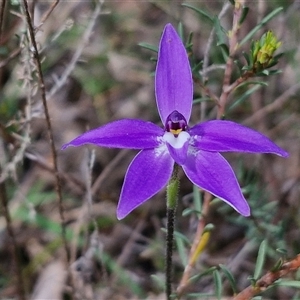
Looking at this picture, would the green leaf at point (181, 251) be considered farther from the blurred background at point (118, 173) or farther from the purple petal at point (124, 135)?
the purple petal at point (124, 135)

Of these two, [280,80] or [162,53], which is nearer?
[162,53]

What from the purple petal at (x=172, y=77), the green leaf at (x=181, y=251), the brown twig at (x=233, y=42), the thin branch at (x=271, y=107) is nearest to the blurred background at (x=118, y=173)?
the thin branch at (x=271, y=107)

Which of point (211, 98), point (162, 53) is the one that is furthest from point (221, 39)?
point (162, 53)

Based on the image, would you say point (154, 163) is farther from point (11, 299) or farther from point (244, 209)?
point (11, 299)

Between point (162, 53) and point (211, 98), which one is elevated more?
point (162, 53)

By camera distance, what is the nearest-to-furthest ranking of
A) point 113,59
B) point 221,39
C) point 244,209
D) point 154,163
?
point 244,209, point 154,163, point 221,39, point 113,59

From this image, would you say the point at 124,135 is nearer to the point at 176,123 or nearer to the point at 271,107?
the point at 176,123

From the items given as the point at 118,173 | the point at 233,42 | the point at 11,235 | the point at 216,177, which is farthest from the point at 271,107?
the point at 216,177
